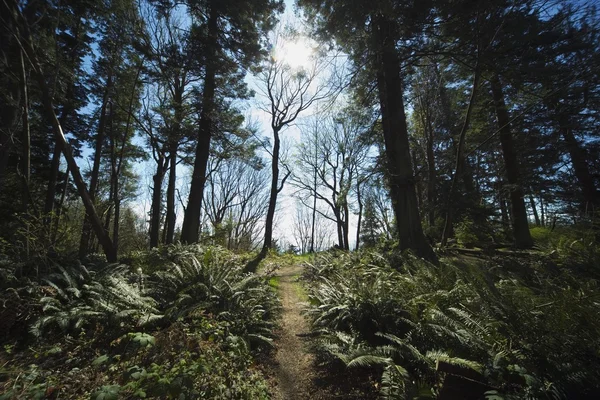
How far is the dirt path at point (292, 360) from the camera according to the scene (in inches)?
119

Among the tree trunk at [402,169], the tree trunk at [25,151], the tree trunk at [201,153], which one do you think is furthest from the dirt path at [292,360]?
the tree trunk at [201,153]

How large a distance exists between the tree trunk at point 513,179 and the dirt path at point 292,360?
28.7 feet

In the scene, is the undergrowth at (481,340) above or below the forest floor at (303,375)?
above

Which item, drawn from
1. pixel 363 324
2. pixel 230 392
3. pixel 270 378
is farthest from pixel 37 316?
pixel 363 324

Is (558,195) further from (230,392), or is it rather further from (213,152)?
(213,152)

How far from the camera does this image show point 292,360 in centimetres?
370

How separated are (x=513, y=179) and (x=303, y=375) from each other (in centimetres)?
1072

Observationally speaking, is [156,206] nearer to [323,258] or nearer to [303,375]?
[323,258]

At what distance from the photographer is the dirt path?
3021 millimetres

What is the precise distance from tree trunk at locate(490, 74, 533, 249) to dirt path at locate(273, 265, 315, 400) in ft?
28.7

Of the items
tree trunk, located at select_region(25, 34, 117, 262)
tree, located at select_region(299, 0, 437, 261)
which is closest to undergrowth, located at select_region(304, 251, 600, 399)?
tree, located at select_region(299, 0, 437, 261)

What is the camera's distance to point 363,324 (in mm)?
3678

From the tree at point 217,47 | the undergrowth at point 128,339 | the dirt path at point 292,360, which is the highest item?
the tree at point 217,47

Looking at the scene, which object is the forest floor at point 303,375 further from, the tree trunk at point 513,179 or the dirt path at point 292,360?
the tree trunk at point 513,179
